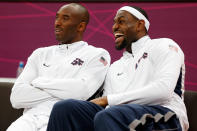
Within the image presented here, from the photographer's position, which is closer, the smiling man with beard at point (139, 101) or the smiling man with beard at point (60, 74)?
the smiling man with beard at point (139, 101)

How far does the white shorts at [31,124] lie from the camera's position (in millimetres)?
2816

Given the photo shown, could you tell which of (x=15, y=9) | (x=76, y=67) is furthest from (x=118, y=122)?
(x=15, y=9)

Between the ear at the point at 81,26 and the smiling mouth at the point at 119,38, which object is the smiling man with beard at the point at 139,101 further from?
the ear at the point at 81,26

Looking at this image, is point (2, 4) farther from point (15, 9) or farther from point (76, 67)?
point (76, 67)

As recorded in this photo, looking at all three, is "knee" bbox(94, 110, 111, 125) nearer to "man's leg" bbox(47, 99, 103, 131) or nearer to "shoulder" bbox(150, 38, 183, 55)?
"man's leg" bbox(47, 99, 103, 131)

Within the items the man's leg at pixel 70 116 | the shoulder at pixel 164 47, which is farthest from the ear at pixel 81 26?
the man's leg at pixel 70 116

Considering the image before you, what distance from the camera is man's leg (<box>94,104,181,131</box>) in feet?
7.30

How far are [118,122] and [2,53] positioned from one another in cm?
246

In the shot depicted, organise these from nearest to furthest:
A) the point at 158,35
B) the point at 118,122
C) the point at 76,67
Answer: the point at 118,122
the point at 76,67
the point at 158,35

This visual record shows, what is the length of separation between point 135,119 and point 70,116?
0.40 meters

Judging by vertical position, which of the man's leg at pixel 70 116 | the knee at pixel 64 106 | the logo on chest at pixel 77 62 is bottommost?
the man's leg at pixel 70 116

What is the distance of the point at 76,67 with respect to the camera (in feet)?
10.1

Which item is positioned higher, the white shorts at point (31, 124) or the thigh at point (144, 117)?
the thigh at point (144, 117)

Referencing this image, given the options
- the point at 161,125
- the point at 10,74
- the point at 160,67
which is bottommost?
the point at 10,74
